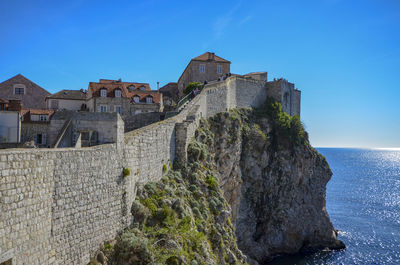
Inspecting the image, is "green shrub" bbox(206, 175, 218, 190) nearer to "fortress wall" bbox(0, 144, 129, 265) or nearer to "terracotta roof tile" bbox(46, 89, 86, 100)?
"fortress wall" bbox(0, 144, 129, 265)

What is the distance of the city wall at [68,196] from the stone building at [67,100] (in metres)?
18.6

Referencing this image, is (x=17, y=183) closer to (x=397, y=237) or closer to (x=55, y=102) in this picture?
(x=55, y=102)

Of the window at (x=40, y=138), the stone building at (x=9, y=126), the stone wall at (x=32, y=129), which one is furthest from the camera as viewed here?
the window at (x=40, y=138)

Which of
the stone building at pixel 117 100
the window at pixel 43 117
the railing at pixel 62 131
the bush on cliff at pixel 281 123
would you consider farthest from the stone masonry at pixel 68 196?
the bush on cliff at pixel 281 123

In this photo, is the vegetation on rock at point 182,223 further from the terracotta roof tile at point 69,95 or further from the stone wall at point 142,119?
the terracotta roof tile at point 69,95

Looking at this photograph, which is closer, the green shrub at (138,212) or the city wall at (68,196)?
the city wall at (68,196)

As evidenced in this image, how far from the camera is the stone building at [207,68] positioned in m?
46.7

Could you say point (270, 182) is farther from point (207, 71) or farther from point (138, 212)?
point (138, 212)

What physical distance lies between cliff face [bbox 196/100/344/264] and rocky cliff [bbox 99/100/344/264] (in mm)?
133

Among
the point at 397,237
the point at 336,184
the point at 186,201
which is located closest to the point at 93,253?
the point at 186,201

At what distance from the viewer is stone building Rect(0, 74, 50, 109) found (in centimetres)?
3378

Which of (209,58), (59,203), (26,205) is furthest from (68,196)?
(209,58)

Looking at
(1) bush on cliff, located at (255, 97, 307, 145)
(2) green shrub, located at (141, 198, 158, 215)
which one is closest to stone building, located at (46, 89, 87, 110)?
(2) green shrub, located at (141, 198, 158, 215)

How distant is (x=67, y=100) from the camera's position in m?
34.6
